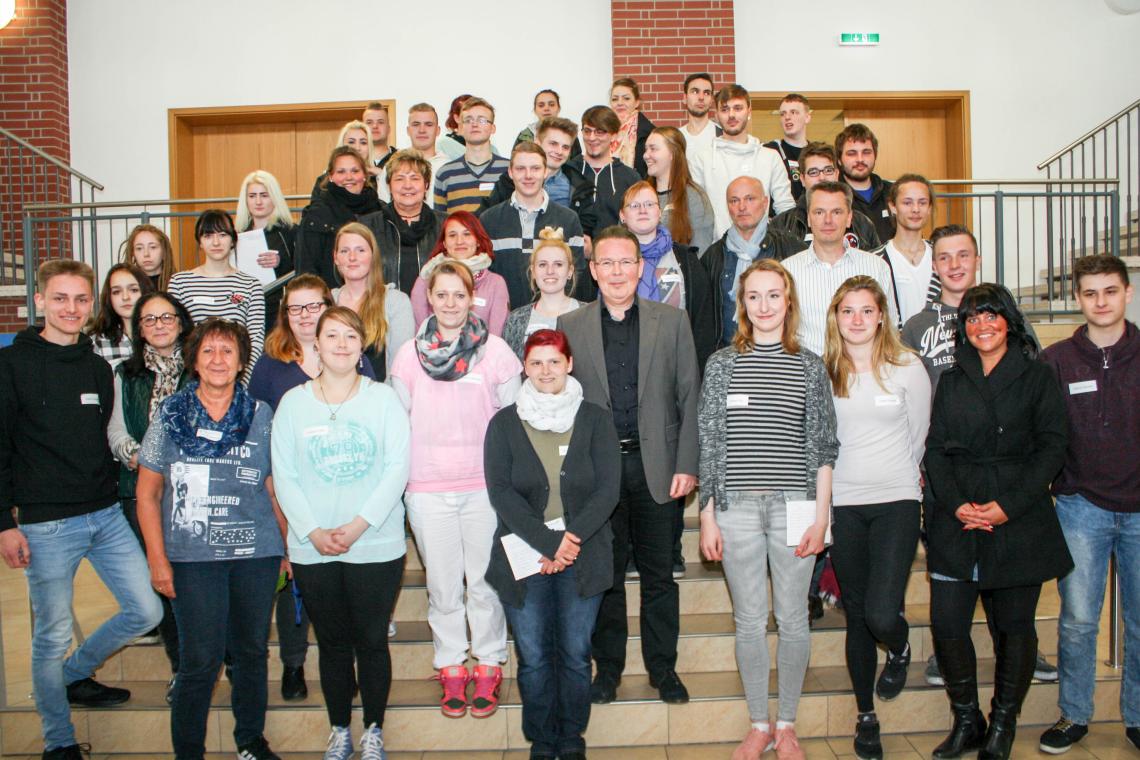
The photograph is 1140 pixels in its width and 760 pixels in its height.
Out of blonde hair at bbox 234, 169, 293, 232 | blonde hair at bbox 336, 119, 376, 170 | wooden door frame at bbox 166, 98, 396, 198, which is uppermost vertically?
wooden door frame at bbox 166, 98, 396, 198

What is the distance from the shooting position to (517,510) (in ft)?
10.4

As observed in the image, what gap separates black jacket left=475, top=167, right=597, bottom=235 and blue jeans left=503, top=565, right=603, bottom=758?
218 centimetres

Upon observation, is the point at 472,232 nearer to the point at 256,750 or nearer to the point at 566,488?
the point at 566,488

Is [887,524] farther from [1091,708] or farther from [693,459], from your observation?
[1091,708]

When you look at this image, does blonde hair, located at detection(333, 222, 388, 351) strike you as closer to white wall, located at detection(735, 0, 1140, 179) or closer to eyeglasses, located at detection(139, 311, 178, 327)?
eyeglasses, located at detection(139, 311, 178, 327)

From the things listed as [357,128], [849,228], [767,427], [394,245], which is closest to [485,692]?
[767,427]

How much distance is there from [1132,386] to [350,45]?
23.6 ft

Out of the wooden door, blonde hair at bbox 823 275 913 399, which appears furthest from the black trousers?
the wooden door

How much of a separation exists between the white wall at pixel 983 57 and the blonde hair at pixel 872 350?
5758 mm

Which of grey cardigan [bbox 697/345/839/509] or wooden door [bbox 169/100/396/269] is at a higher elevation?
wooden door [bbox 169/100/396/269]

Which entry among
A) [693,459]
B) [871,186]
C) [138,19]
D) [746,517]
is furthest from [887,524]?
[138,19]

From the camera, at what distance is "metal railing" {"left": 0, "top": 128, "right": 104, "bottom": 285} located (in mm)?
7922

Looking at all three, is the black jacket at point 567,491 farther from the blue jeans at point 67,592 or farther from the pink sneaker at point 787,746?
the blue jeans at point 67,592

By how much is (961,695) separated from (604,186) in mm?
2968
